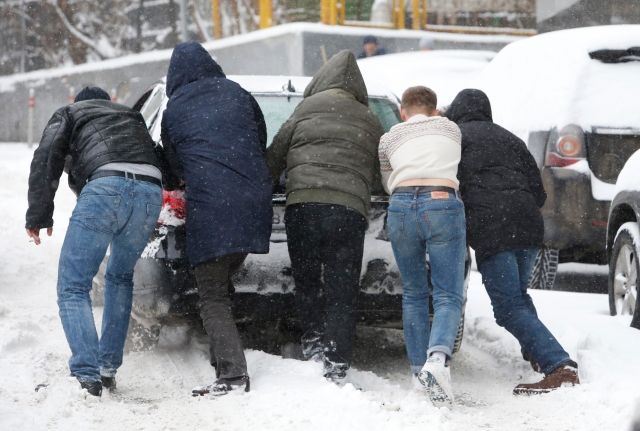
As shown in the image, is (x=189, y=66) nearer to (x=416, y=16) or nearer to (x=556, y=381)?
(x=556, y=381)

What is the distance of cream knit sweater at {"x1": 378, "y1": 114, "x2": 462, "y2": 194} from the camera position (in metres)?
4.62

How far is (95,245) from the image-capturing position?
14.5 ft

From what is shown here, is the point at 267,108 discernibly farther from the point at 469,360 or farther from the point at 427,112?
the point at 469,360

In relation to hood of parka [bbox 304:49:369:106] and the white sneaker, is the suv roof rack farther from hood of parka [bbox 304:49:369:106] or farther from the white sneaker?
the white sneaker

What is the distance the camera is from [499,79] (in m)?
8.80

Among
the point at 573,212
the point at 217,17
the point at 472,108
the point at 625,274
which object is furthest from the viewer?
the point at 217,17

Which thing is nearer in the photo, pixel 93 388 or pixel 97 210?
pixel 93 388

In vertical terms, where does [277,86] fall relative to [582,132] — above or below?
above

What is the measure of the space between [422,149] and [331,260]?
0.74 meters

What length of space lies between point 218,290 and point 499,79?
512cm

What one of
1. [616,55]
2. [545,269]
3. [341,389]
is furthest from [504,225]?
[616,55]

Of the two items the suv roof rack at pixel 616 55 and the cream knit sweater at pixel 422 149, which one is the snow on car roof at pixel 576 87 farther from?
the cream knit sweater at pixel 422 149

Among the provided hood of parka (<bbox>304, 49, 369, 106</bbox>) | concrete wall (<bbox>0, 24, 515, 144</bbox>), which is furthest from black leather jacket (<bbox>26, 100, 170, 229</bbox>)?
concrete wall (<bbox>0, 24, 515, 144</bbox>)

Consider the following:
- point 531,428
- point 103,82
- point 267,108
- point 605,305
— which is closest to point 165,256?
point 267,108
